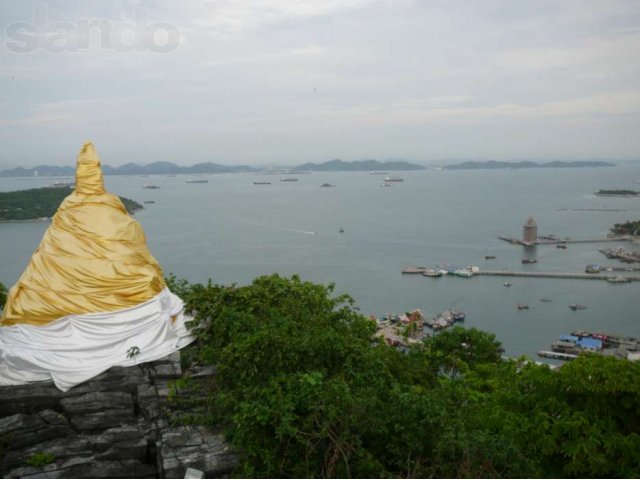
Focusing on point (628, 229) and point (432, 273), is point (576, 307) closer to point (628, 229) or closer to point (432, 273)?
point (432, 273)

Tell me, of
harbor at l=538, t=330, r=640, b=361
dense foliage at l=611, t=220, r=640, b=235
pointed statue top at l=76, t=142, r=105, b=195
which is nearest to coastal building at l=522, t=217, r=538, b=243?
dense foliage at l=611, t=220, r=640, b=235

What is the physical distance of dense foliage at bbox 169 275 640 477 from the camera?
3.76 meters

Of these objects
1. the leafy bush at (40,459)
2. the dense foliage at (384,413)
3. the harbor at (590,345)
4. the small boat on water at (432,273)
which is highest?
the dense foliage at (384,413)

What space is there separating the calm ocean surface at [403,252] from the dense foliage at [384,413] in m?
13.8

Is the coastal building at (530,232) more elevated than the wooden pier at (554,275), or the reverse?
the coastal building at (530,232)

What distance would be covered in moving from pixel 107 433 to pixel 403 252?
28461mm

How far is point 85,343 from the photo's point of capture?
5465 millimetres

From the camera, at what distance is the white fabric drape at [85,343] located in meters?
5.18

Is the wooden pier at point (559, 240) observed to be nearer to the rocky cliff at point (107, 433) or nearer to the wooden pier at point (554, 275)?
the wooden pier at point (554, 275)

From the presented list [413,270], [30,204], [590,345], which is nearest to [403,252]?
[413,270]

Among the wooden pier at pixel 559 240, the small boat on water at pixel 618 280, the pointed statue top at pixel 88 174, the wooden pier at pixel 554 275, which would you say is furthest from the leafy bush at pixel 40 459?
the wooden pier at pixel 559 240

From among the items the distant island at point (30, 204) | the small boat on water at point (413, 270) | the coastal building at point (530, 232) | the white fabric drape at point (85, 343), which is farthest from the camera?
the distant island at point (30, 204)

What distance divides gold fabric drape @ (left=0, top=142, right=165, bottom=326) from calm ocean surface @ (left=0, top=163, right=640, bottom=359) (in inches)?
561

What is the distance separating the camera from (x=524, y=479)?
3414 millimetres
